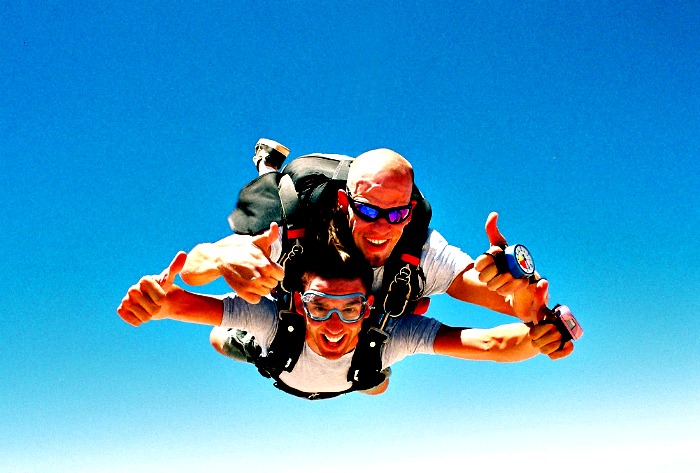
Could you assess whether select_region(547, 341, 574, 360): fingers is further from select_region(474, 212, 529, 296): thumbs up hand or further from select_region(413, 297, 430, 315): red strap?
select_region(413, 297, 430, 315): red strap

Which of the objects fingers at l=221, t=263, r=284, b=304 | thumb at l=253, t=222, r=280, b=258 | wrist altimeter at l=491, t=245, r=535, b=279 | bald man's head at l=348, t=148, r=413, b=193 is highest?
bald man's head at l=348, t=148, r=413, b=193

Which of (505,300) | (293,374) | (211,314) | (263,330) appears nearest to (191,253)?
(211,314)

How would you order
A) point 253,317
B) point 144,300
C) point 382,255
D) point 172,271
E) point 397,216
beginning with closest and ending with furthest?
point 144,300 < point 172,271 < point 397,216 < point 382,255 < point 253,317

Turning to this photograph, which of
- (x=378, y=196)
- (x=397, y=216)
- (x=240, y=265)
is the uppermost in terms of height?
(x=378, y=196)

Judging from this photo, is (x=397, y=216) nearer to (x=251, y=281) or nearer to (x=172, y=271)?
(x=251, y=281)

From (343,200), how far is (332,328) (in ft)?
3.23

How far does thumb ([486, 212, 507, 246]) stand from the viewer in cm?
435

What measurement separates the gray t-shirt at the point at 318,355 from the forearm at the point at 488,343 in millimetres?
118

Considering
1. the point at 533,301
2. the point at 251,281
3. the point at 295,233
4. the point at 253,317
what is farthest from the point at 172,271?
the point at 533,301

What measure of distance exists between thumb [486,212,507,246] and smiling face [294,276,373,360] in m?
1.22

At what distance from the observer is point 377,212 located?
4895mm

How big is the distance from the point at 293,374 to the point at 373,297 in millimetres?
921

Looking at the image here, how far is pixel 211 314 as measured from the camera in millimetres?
A: 5055

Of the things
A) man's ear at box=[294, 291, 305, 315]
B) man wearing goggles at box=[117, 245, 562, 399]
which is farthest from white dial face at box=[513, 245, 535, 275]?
man's ear at box=[294, 291, 305, 315]
